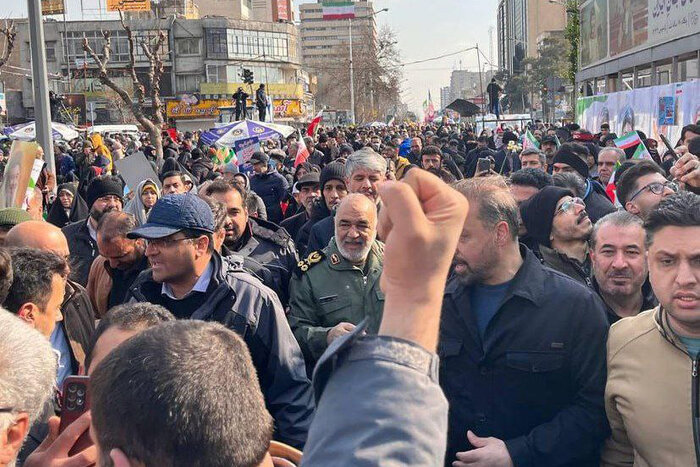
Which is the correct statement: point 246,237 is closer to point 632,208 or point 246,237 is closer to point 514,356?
point 632,208

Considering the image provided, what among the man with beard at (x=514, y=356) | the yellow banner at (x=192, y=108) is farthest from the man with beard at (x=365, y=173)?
the yellow banner at (x=192, y=108)

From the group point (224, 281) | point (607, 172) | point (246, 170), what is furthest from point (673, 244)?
point (246, 170)

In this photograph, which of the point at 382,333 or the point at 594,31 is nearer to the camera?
the point at 382,333

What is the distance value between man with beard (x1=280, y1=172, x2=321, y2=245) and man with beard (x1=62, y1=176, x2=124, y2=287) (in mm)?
1538

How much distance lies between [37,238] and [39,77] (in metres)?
6.38

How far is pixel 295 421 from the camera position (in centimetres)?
353

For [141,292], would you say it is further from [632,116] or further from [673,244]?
[632,116]

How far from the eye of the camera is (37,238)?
14.7 feet

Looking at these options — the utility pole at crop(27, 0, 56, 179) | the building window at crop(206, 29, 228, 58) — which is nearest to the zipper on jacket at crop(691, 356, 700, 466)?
the utility pole at crop(27, 0, 56, 179)

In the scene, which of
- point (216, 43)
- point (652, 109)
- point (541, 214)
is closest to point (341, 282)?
point (541, 214)

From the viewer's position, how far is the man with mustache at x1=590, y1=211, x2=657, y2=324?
3.90 meters

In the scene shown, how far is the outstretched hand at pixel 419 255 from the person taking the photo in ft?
4.18

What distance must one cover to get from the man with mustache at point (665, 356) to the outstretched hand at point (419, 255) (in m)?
1.73

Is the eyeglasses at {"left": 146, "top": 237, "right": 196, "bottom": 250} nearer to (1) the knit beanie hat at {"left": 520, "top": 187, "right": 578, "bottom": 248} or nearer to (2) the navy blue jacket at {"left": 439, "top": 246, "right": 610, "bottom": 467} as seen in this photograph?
(2) the navy blue jacket at {"left": 439, "top": 246, "right": 610, "bottom": 467}
